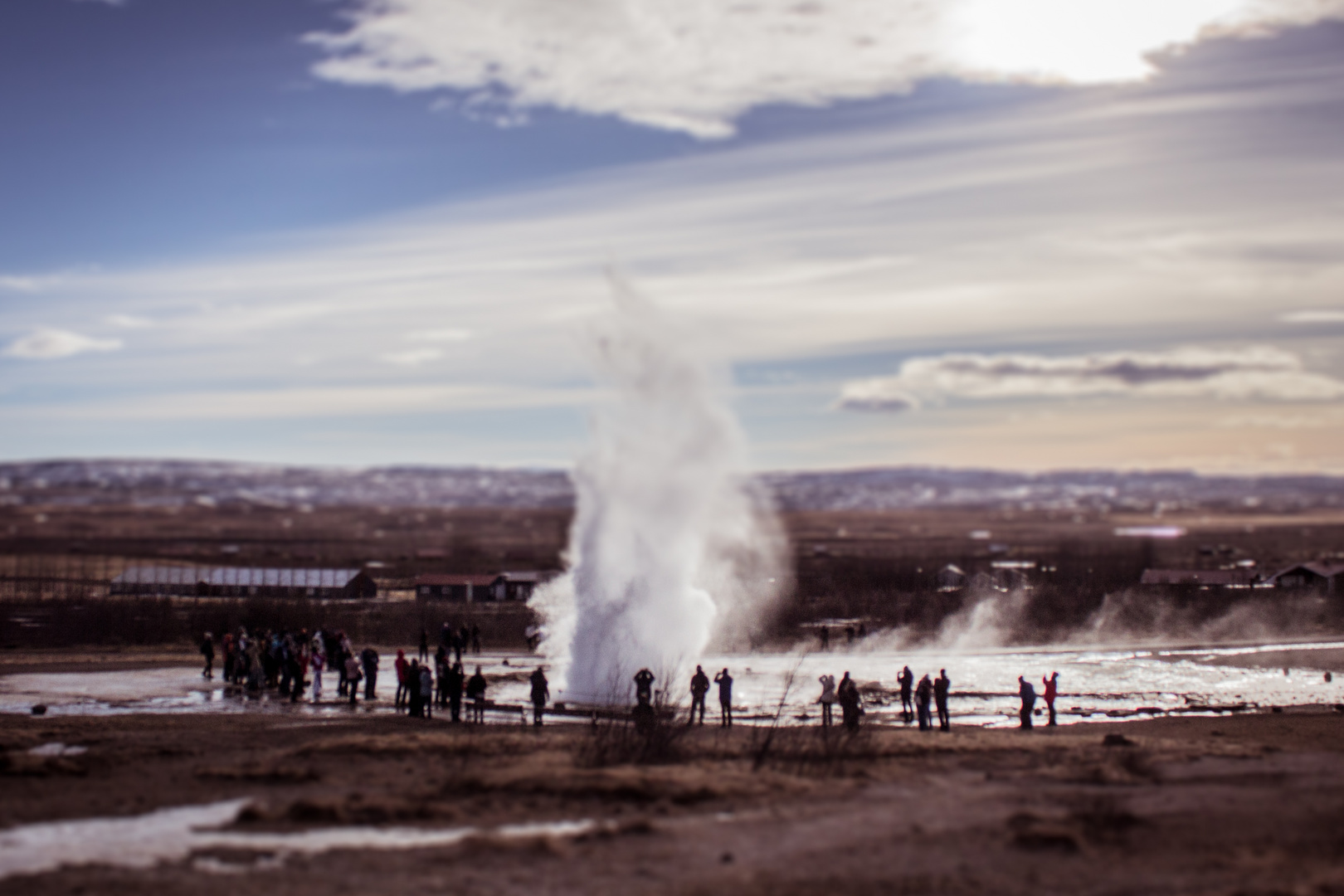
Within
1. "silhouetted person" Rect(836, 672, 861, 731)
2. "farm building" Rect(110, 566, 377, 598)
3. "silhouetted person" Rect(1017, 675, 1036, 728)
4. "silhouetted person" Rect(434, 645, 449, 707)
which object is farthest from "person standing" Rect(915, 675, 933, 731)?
"farm building" Rect(110, 566, 377, 598)

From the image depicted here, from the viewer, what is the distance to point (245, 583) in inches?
3091

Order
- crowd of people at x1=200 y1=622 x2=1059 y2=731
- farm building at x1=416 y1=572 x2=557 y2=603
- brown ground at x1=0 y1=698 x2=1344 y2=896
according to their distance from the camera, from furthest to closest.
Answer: farm building at x1=416 y1=572 x2=557 y2=603, crowd of people at x1=200 y1=622 x2=1059 y2=731, brown ground at x1=0 y1=698 x2=1344 y2=896

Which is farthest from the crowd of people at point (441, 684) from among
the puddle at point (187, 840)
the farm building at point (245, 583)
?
the farm building at point (245, 583)

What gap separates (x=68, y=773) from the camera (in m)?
20.9

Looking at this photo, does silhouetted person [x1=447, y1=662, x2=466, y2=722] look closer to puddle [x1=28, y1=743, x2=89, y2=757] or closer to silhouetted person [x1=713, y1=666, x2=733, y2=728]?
silhouetted person [x1=713, y1=666, x2=733, y2=728]

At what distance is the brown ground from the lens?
1514cm

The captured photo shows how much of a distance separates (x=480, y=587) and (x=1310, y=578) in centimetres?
5161

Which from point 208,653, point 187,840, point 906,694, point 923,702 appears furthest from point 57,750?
point 906,694

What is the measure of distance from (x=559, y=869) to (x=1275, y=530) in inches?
8138

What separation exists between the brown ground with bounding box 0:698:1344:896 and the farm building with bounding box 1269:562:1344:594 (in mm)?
53196

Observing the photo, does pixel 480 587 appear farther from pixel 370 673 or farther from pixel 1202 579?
pixel 1202 579

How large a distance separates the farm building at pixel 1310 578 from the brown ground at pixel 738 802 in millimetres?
53196

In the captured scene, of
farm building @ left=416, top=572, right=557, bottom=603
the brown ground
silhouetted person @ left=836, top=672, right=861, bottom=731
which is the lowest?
the brown ground

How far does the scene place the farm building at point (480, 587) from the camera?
75.1 meters
